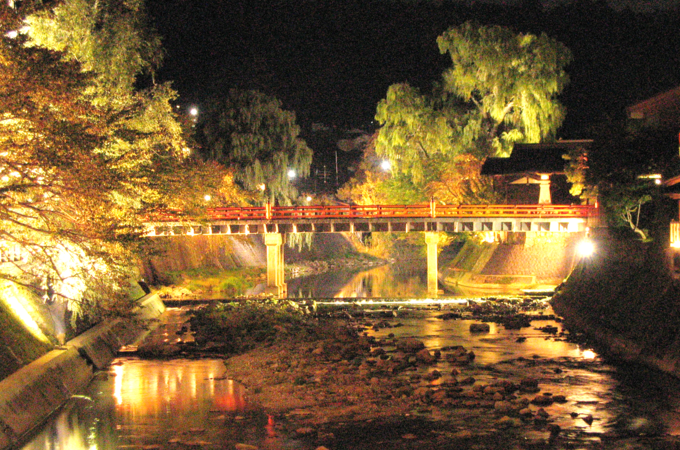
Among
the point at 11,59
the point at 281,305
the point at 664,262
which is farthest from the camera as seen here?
the point at 281,305

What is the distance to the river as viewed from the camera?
53.6 ft

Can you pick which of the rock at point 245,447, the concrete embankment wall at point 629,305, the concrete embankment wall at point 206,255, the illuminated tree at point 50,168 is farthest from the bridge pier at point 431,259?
the rock at point 245,447

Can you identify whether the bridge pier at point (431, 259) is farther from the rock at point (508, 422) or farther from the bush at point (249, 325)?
the rock at point (508, 422)

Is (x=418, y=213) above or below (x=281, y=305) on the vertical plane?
above

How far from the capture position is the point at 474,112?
61625 mm

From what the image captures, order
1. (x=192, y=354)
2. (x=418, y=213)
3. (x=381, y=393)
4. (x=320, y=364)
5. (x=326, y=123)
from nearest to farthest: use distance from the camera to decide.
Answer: (x=381, y=393) → (x=320, y=364) → (x=192, y=354) → (x=418, y=213) → (x=326, y=123)

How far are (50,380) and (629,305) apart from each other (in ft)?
66.4

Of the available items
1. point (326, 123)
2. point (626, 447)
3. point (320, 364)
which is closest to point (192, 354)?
point (320, 364)

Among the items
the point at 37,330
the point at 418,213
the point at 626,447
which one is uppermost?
the point at 418,213

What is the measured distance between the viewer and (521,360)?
2520 cm

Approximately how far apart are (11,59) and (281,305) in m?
25.7

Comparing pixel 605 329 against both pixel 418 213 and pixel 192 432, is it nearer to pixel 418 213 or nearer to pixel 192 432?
pixel 192 432

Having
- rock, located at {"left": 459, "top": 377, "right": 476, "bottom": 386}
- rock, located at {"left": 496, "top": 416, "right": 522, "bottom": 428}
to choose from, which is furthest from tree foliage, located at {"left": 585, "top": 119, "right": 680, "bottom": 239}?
rock, located at {"left": 496, "top": 416, "right": 522, "bottom": 428}

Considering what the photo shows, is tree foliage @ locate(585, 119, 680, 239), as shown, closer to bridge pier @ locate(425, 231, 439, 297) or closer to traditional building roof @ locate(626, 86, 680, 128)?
traditional building roof @ locate(626, 86, 680, 128)
